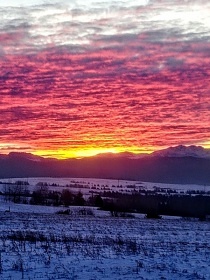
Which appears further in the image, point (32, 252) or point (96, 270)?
point (32, 252)

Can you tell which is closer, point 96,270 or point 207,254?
point 96,270

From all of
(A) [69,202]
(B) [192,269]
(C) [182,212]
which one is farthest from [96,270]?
(A) [69,202]

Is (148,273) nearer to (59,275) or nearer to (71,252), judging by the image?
(59,275)

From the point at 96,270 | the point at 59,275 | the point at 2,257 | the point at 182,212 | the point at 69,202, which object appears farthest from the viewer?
the point at 69,202

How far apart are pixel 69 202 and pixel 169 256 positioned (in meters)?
105

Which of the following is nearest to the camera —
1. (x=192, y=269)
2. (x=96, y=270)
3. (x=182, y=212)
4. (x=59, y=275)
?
(x=59, y=275)

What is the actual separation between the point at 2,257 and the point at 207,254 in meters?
9.40

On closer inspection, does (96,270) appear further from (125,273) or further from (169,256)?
(169,256)

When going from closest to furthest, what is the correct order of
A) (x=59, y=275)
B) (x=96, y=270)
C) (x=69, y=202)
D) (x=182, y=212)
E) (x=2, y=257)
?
(x=59, y=275), (x=96, y=270), (x=2, y=257), (x=182, y=212), (x=69, y=202)

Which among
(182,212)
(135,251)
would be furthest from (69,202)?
(135,251)

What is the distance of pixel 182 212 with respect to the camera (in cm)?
9412

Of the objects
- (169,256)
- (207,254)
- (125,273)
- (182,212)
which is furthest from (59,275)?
(182,212)

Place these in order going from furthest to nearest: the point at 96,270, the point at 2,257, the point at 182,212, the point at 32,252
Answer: the point at 182,212
the point at 32,252
the point at 2,257
the point at 96,270

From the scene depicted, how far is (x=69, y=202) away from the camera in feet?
406
